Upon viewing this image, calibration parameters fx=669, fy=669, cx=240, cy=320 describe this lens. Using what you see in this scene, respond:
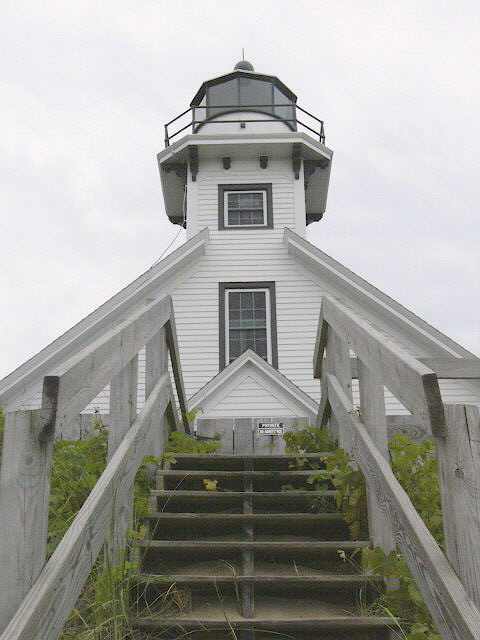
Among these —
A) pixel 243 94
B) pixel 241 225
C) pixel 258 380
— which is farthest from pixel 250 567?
pixel 243 94

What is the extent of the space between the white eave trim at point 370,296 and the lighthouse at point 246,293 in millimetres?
20

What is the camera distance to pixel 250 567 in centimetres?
348

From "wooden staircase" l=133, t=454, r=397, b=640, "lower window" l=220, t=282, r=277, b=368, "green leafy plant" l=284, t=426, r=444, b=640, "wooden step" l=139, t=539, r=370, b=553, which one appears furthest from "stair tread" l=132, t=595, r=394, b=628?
"lower window" l=220, t=282, r=277, b=368

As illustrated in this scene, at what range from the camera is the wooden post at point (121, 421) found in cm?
323

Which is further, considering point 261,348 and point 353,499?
point 261,348

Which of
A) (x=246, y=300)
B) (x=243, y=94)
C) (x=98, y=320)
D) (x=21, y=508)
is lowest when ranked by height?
(x=21, y=508)

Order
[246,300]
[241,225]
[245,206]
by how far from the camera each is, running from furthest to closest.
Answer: [245,206], [241,225], [246,300]

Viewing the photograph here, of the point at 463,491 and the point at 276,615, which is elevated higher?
the point at 463,491

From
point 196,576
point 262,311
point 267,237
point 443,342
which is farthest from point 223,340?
point 196,576

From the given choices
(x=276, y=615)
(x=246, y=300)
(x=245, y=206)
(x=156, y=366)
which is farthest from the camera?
(x=245, y=206)

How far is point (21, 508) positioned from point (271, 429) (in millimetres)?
5390

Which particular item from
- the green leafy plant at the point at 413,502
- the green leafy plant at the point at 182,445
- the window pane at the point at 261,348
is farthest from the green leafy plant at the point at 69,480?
the window pane at the point at 261,348

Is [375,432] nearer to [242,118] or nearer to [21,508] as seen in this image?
[21,508]

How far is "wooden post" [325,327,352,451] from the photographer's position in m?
4.45
